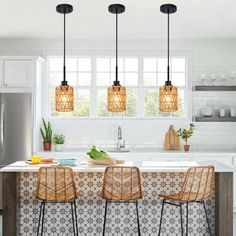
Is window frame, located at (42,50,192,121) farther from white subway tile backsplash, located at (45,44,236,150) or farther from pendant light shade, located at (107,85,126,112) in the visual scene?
pendant light shade, located at (107,85,126,112)

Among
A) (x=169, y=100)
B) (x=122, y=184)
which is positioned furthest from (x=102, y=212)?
(x=169, y=100)

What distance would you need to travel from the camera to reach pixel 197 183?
430 cm

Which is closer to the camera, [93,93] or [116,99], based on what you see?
[116,99]

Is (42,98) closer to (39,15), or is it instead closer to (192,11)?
(39,15)

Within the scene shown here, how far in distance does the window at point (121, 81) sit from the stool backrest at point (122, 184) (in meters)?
3.02

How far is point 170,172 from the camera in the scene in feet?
15.5

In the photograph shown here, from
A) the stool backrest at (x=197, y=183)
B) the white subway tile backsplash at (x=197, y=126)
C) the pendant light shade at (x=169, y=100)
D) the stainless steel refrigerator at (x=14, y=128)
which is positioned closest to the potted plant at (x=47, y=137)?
the white subway tile backsplash at (x=197, y=126)

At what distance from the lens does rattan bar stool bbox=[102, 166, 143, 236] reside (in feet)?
14.1

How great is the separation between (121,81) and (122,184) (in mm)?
3233

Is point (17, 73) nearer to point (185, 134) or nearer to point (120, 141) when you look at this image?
point (120, 141)

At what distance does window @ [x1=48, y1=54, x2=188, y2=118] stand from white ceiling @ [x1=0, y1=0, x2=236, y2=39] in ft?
1.53

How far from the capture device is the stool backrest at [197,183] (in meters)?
4.28

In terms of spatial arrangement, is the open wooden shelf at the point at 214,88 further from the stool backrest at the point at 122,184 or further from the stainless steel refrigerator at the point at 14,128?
the stool backrest at the point at 122,184

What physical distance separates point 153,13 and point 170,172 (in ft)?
6.51
